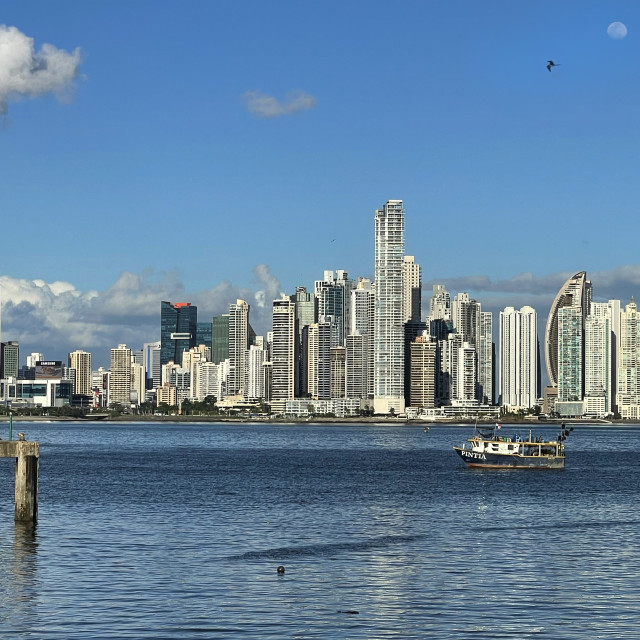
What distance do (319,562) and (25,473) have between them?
1718cm

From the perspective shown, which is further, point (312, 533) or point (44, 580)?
point (312, 533)

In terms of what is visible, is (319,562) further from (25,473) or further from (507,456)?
(507,456)

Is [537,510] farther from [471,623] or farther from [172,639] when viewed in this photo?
[172,639]

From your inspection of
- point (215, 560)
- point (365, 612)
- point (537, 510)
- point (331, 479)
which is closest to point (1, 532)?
point (215, 560)

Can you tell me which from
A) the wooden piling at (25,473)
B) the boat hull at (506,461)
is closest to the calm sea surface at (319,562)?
the wooden piling at (25,473)

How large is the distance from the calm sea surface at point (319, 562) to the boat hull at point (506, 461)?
92.8 ft

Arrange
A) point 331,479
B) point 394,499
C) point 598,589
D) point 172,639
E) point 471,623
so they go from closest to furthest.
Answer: point 172,639
point 471,623
point 598,589
point 394,499
point 331,479

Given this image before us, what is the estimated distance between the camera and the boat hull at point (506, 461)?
126375 millimetres

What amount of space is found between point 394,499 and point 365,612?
149ft

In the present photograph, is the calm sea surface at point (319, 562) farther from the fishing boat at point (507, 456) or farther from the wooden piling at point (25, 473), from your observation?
the fishing boat at point (507, 456)

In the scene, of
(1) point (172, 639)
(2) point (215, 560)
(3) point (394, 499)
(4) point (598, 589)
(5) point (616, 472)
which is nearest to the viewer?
(1) point (172, 639)

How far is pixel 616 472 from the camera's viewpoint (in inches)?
5157

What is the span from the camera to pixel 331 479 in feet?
→ 357

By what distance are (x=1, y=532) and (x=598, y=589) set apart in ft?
96.7
